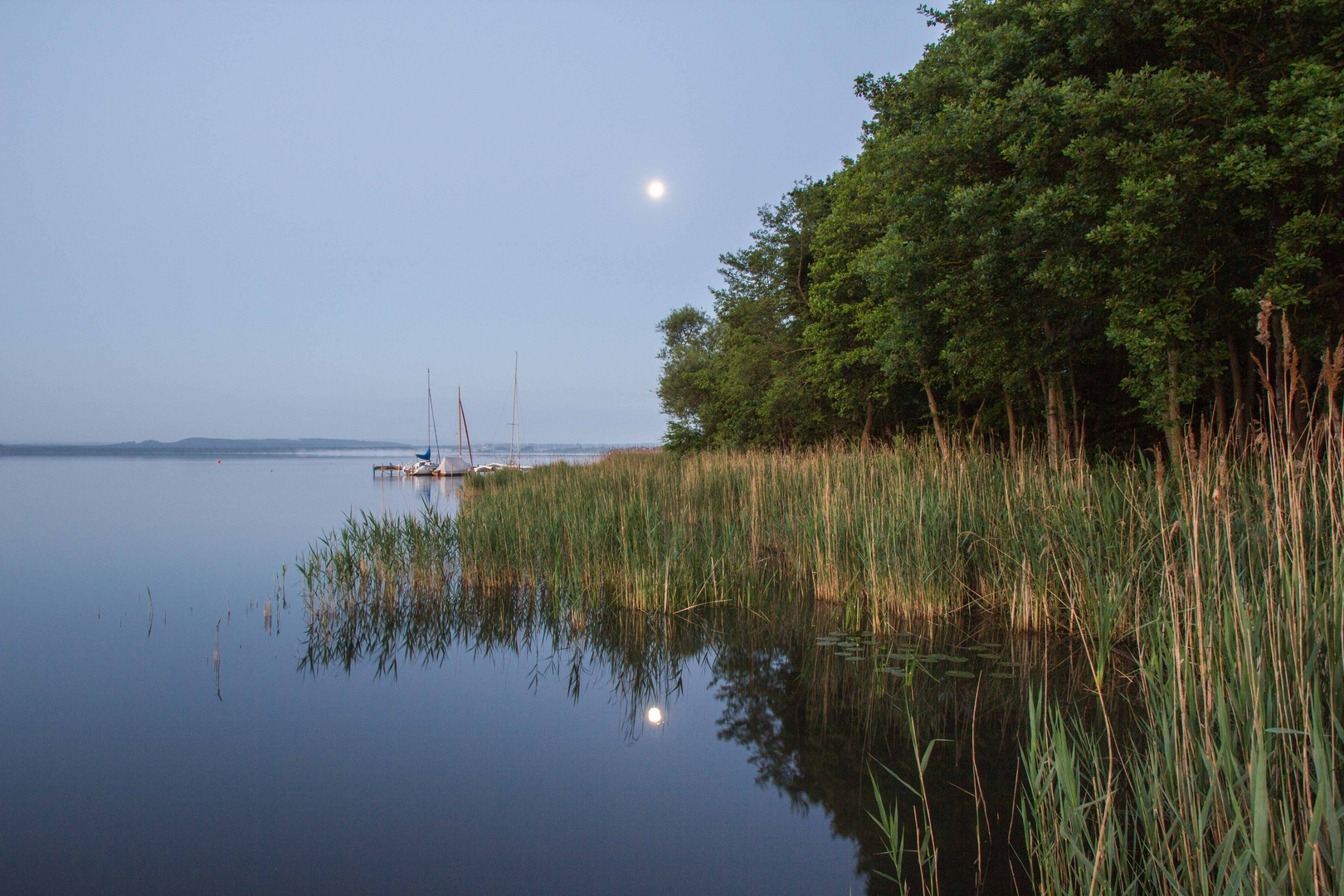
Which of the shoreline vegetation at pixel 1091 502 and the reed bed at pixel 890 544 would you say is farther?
the reed bed at pixel 890 544

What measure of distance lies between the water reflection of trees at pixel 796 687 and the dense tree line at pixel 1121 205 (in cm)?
209

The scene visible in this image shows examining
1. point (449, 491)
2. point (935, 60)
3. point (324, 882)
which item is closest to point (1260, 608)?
point (324, 882)

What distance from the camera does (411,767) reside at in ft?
12.0

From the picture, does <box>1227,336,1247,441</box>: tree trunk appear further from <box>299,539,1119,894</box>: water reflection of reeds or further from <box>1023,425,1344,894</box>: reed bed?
<box>1023,425,1344,894</box>: reed bed

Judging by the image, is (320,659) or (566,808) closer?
(566,808)

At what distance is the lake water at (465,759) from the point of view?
2.79 meters

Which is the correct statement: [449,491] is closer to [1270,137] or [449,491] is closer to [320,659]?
[320,659]

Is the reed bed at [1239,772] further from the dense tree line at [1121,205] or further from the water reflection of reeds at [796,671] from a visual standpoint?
the dense tree line at [1121,205]

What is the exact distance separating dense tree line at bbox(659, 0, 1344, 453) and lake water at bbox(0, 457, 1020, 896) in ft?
8.52

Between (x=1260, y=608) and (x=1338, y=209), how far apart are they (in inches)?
244

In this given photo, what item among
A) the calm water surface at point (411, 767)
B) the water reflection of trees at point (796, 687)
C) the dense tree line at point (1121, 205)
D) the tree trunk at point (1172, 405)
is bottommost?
the calm water surface at point (411, 767)

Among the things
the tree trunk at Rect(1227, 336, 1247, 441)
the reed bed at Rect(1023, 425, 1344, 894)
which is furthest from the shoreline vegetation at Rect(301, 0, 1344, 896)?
the tree trunk at Rect(1227, 336, 1247, 441)

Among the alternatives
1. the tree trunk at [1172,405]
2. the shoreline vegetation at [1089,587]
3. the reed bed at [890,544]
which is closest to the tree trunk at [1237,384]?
the tree trunk at [1172,405]

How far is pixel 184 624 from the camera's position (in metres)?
6.57
